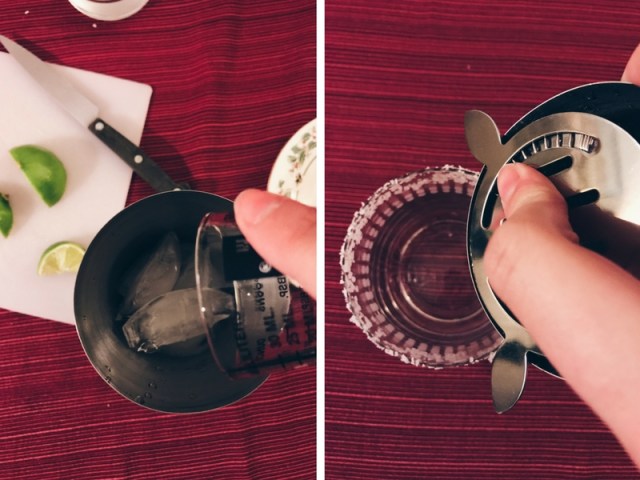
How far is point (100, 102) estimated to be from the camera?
589mm

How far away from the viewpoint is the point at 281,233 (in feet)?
1.35

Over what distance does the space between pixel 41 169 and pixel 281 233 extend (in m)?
0.30

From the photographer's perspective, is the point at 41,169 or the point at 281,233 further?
the point at 41,169

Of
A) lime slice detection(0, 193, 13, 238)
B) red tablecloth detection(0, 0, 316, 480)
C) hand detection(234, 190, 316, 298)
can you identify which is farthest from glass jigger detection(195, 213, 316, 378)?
lime slice detection(0, 193, 13, 238)

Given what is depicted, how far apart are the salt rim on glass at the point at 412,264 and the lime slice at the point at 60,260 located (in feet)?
1.02

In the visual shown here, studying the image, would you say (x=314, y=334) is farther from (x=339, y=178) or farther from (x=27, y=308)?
(x=27, y=308)

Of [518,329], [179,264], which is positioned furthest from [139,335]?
[518,329]

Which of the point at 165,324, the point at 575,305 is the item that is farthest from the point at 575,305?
the point at 165,324

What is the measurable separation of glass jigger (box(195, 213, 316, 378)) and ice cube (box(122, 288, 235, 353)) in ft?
0.21

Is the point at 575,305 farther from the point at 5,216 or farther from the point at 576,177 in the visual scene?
the point at 5,216

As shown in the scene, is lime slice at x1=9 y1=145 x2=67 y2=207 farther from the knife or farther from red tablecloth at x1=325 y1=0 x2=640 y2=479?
red tablecloth at x1=325 y1=0 x2=640 y2=479

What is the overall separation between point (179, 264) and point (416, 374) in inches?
8.7

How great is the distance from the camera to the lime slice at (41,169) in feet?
1.85

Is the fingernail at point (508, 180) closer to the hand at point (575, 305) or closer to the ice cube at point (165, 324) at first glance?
the hand at point (575, 305)
